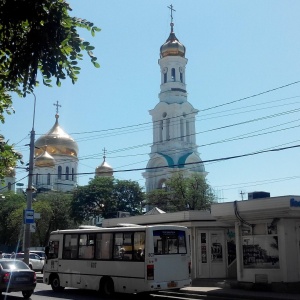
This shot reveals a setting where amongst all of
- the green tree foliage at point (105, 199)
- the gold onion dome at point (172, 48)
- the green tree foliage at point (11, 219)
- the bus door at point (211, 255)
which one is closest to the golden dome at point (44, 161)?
the green tree foliage at point (11, 219)

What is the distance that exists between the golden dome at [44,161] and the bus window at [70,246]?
5780 cm

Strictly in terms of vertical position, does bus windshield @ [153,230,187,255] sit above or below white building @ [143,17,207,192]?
below

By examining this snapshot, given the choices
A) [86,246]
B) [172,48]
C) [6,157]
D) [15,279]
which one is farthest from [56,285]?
[172,48]

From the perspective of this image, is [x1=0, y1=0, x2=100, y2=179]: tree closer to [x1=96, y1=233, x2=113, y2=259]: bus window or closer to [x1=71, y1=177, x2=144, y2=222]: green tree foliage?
[x1=96, y1=233, x2=113, y2=259]: bus window

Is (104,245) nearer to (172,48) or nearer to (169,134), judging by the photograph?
(169,134)

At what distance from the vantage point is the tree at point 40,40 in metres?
5.99

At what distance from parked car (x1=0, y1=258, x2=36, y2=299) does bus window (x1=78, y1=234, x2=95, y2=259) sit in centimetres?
242

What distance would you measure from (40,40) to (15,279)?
42.1 ft

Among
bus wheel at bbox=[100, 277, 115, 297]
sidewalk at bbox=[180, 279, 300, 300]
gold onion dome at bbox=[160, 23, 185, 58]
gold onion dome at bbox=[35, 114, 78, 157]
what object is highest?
gold onion dome at bbox=[160, 23, 185, 58]

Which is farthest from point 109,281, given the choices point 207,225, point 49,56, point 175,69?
point 175,69

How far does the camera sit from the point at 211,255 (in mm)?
22891

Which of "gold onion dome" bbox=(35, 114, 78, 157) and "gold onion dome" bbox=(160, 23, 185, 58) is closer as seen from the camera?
"gold onion dome" bbox=(160, 23, 185, 58)

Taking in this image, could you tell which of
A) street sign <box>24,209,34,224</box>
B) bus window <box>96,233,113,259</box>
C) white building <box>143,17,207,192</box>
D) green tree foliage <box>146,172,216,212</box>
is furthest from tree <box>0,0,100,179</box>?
white building <box>143,17,207,192</box>

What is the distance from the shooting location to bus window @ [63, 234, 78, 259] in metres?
19.5
